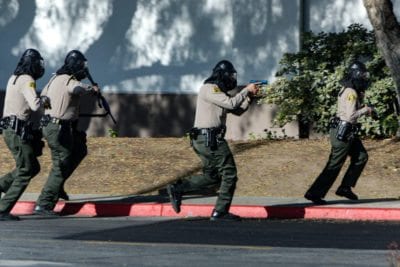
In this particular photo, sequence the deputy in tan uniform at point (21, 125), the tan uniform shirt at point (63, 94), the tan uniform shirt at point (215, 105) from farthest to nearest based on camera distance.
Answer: the tan uniform shirt at point (63, 94) < the deputy in tan uniform at point (21, 125) < the tan uniform shirt at point (215, 105)

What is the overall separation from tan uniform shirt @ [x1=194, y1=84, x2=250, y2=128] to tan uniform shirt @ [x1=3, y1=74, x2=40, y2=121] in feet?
5.79

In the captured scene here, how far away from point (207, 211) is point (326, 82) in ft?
15.7

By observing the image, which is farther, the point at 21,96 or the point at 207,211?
the point at 207,211

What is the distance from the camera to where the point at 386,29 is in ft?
55.1

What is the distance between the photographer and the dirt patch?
16.7m

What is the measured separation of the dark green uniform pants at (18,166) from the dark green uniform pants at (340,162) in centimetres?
329

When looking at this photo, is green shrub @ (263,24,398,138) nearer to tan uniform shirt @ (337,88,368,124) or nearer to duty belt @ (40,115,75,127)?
tan uniform shirt @ (337,88,368,124)

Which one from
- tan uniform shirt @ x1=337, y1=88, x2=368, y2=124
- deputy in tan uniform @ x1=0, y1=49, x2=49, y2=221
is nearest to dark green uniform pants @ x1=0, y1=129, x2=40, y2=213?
deputy in tan uniform @ x1=0, y1=49, x2=49, y2=221

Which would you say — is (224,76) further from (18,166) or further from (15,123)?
(18,166)

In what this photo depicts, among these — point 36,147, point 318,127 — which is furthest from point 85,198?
point 318,127

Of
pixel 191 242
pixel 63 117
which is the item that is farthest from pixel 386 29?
pixel 191 242

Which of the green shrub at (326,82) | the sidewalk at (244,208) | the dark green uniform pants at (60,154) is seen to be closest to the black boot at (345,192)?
the sidewalk at (244,208)

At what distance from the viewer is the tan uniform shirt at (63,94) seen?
45.8ft

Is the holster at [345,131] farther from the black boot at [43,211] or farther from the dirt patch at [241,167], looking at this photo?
the black boot at [43,211]
